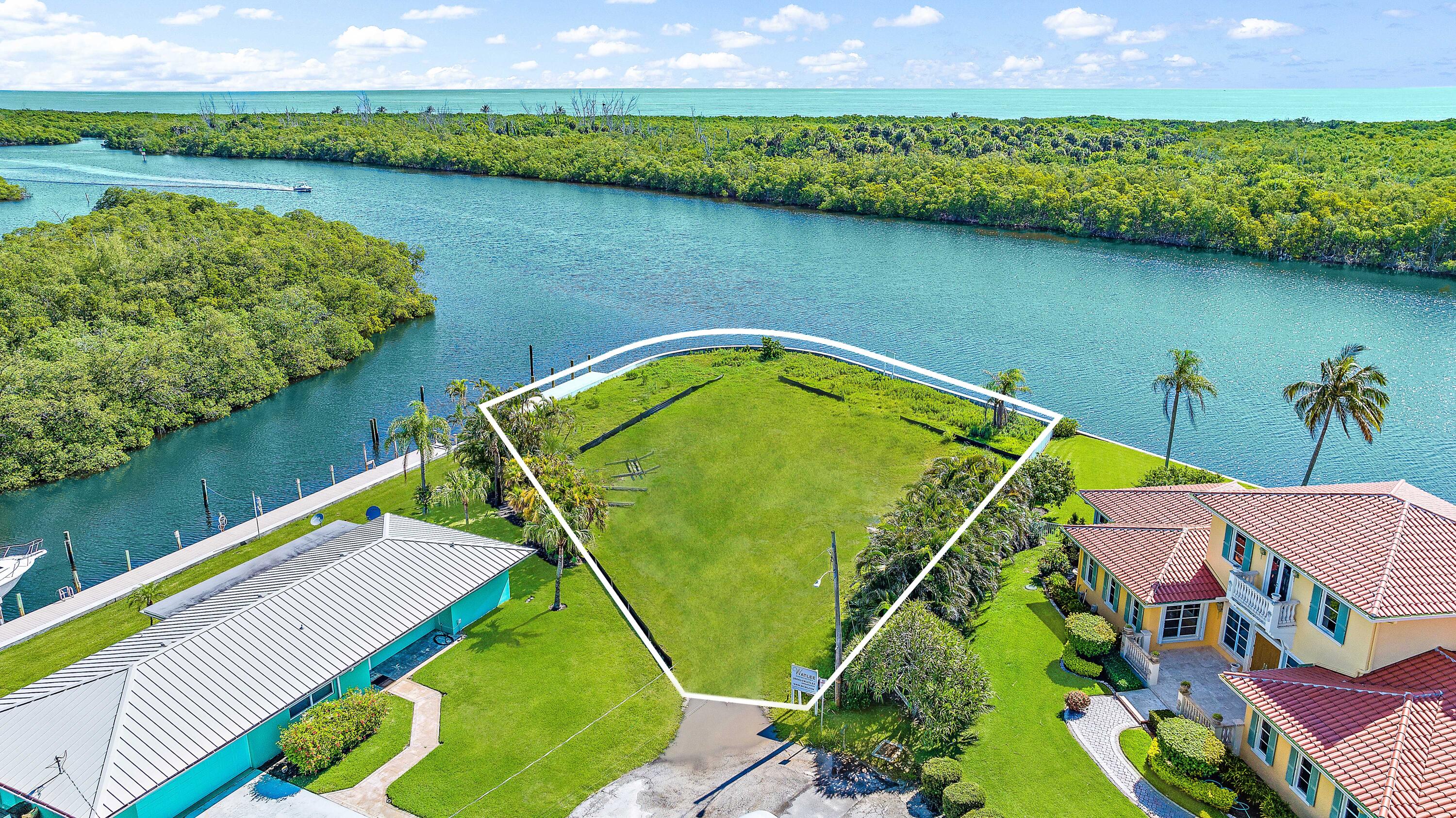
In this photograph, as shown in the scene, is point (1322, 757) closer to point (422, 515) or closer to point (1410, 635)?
point (1410, 635)

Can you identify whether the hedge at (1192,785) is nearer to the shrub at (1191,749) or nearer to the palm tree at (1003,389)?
the shrub at (1191,749)

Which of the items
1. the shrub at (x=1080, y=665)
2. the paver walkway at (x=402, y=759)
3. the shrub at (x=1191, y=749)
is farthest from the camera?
the shrub at (x=1080, y=665)

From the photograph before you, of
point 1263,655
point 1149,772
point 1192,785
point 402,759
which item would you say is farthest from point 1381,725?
point 402,759

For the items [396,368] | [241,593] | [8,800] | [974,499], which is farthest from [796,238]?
[974,499]

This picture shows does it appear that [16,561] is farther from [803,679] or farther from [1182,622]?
[1182,622]

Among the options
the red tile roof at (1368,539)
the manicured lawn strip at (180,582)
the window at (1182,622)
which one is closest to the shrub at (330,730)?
the manicured lawn strip at (180,582)

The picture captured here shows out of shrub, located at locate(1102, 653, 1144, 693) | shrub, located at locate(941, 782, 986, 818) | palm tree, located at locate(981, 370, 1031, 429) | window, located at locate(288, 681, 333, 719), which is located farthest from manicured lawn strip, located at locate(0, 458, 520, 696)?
shrub, located at locate(1102, 653, 1144, 693)
